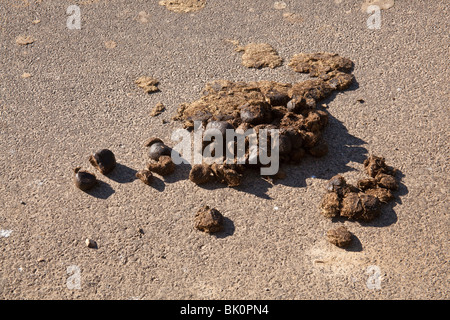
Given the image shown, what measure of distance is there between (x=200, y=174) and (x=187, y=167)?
11.1 inches

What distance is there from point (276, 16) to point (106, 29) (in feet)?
6.93

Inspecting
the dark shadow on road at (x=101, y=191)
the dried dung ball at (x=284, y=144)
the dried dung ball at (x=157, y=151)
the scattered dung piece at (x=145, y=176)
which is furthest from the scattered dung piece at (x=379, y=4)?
the dark shadow on road at (x=101, y=191)

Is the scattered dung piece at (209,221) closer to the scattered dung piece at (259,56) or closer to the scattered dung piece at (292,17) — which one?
the scattered dung piece at (259,56)

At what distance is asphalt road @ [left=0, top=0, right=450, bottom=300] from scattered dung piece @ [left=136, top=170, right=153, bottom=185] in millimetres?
69

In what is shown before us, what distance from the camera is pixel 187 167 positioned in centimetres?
483

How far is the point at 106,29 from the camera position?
666 cm

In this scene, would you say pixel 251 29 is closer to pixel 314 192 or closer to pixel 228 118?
pixel 228 118

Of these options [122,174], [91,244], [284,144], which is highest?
[284,144]

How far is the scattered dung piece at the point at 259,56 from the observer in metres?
5.95

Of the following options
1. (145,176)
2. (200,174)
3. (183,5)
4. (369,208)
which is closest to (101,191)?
(145,176)

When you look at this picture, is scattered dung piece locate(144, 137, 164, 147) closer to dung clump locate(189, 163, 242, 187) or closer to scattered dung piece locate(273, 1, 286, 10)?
dung clump locate(189, 163, 242, 187)

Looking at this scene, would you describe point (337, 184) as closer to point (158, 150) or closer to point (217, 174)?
point (217, 174)

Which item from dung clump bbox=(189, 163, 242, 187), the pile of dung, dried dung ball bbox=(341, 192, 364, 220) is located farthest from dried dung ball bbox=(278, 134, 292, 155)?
dried dung ball bbox=(341, 192, 364, 220)

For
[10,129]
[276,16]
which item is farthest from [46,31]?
[276,16]
